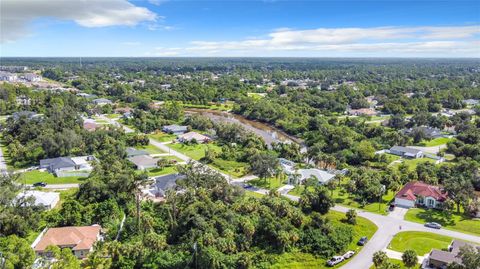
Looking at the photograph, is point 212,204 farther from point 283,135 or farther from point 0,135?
point 0,135

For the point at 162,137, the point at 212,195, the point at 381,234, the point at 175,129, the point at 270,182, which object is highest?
the point at 212,195

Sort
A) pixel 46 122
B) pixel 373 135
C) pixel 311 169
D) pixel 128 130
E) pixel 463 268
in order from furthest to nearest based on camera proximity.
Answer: pixel 128 130, pixel 373 135, pixel 46 122, pixel 311 169, pixel 463 268

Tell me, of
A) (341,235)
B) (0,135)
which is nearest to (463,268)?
(341,235)

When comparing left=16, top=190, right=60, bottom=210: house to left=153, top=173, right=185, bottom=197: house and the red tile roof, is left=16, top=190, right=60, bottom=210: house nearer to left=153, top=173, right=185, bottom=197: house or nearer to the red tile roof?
left=153, top=173, right=185, bottom=197: house

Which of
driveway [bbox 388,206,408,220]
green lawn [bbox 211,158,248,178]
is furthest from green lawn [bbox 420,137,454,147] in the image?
green lawn [bbox 211,158,248,178]

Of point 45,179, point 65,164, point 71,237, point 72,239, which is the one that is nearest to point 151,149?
point 65,164

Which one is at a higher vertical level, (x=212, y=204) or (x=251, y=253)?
(x=212, y=204)

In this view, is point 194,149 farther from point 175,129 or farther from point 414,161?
point 414,161
